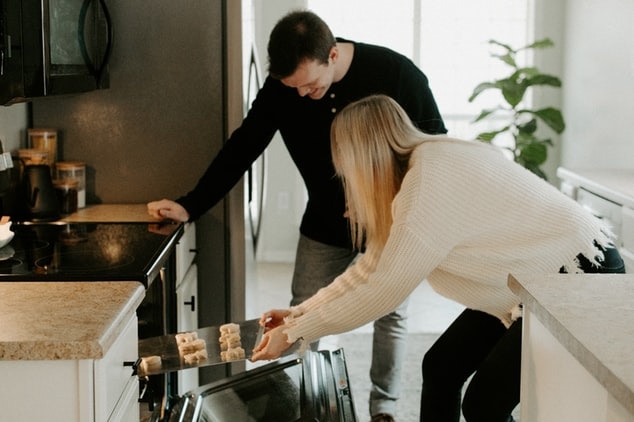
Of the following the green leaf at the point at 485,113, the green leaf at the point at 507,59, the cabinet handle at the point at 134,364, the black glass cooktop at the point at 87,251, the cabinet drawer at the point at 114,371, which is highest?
the green leaf at the point at 507,59

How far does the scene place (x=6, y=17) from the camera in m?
1.95

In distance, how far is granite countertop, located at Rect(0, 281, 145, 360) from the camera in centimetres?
144

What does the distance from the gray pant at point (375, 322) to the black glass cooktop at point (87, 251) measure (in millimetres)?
565

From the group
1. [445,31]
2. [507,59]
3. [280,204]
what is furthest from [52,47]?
[445,31]

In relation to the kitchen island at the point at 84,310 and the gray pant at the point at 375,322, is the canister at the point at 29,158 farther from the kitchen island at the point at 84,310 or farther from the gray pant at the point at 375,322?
the gray pant at the point at 375,322

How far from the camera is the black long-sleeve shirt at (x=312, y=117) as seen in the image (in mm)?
2891

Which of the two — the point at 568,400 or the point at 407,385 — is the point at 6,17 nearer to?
the point at 568,400

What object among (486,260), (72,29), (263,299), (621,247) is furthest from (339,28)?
(486,260)

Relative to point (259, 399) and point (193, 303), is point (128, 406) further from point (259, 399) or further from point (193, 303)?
point (193, 303)

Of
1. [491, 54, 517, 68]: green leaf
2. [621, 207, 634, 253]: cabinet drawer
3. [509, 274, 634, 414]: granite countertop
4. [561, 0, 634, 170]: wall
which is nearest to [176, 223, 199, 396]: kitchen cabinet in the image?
[509, 274, 634, 414]: granite countertop

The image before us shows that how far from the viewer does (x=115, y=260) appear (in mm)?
2133

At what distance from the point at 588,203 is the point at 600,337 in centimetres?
275

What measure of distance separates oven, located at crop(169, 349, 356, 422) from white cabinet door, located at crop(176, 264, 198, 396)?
1.84 ft

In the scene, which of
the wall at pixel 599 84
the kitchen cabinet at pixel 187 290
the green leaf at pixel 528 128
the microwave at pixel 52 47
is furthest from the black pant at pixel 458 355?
the green leaf at pixel 528 128
